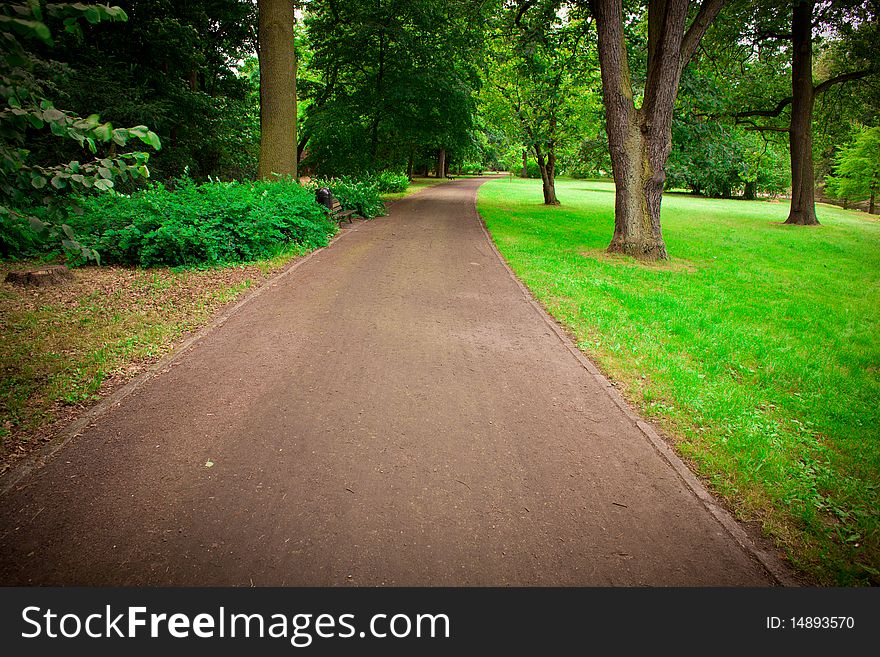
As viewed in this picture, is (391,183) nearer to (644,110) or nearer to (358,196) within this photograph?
(358,196)

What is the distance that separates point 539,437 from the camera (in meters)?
3.63

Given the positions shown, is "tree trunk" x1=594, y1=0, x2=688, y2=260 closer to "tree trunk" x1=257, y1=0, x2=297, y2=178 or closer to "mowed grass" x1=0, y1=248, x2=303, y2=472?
"tree trunk" x1=257, y1=0, x2=297, y2=178

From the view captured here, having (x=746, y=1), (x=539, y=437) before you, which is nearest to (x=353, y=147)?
(x=746, y=1)

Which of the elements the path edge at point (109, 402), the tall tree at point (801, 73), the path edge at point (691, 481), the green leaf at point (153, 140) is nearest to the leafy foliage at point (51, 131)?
the green leaf at point (153, 140)

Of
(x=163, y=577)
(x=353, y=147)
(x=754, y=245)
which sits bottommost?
(x=163, y=577)

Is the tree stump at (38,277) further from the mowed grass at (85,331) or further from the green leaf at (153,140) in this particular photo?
the green leaf at (153,140)

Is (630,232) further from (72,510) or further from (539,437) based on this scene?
(72,510)

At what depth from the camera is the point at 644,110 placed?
395 inches

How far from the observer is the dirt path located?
7.89 feet

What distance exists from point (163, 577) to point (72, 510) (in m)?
0.96

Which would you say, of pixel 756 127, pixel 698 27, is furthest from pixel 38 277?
pixel 756 127

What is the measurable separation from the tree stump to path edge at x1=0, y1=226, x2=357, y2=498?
2948mm

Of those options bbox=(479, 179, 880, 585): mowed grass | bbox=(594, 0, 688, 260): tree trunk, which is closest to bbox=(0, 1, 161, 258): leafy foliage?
bbox=(479, 179, 880, 585): mowed grass

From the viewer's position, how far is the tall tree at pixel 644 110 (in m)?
9.66
